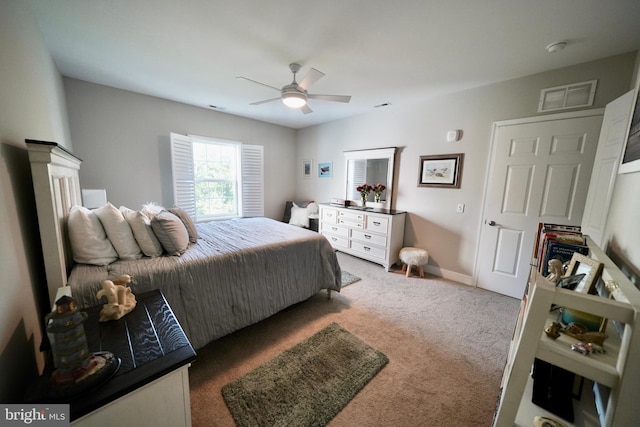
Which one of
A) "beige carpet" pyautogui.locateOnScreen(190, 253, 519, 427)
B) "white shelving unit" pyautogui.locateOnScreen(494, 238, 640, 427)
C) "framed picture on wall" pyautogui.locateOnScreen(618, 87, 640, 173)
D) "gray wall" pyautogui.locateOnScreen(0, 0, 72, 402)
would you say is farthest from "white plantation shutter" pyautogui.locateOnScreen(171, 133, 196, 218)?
"framed picture on wall" pyautogui.locateOnScreen(618, 87, 640, 173)

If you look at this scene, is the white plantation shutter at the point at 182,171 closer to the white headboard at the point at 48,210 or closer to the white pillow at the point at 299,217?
the white pillow at the point at 299,217

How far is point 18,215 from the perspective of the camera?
1117 millimetres

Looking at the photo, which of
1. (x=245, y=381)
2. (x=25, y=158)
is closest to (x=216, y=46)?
(x=25, y=158)

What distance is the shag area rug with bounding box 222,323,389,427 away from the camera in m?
1.30

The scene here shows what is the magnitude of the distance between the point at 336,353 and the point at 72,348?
5.08 feet

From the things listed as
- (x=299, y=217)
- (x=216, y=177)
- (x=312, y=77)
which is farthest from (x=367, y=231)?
(x=216, y=177)

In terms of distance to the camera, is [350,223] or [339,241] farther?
[339,241]

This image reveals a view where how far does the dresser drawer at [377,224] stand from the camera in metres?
3.35

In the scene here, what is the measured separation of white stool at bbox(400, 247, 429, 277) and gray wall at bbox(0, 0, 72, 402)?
3372 millimetres

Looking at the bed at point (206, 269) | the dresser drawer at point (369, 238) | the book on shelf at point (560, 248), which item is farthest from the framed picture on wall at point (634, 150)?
the dresser drawer at point (369, 238)

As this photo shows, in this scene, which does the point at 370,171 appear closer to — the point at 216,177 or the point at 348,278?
the point at 348,278

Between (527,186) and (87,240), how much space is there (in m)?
4.06

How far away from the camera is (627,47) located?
1850 mm

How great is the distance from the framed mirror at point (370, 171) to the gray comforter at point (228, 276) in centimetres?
178
